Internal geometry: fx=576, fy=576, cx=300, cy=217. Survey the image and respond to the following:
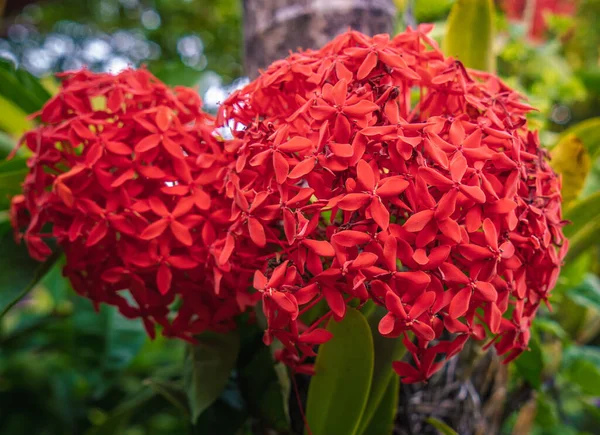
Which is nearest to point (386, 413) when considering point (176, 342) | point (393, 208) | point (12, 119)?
point (393, 208)

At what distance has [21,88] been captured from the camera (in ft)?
3.46

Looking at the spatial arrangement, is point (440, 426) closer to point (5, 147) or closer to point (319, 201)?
point (319, 201)

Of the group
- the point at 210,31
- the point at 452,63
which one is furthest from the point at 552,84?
the point at 210,31

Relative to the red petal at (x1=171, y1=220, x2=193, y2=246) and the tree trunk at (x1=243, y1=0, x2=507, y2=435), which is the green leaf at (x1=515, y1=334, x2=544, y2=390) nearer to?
the tree trunk at (x1=243, y1=0, x2=507, y2=435)

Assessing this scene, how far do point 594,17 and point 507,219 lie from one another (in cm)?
270

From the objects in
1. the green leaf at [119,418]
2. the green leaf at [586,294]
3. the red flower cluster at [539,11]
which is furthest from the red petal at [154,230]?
the red flower cluster at [539,11]

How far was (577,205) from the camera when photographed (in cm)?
88

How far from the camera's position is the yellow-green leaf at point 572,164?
0.87 meters

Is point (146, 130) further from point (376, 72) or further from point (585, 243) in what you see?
point (585, 243)

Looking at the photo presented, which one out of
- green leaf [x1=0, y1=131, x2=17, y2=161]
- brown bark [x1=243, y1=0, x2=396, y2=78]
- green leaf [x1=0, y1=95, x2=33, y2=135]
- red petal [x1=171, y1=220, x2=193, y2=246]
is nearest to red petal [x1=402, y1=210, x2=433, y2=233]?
red petal [x1=171, y1=220, x2=193, y2=246]

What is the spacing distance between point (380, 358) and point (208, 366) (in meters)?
0.26

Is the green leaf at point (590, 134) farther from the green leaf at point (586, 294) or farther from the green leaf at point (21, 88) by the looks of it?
the green leaf at point (21, 88)

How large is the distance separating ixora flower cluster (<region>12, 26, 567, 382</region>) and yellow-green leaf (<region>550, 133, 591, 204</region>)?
0.18m

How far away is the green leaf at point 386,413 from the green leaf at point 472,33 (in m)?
0.55
